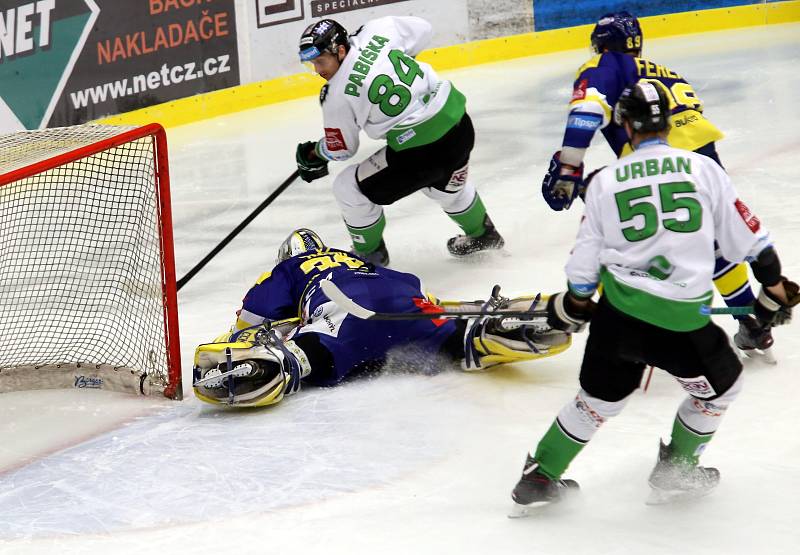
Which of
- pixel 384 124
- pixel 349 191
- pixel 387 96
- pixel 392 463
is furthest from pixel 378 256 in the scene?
pixel 392 463

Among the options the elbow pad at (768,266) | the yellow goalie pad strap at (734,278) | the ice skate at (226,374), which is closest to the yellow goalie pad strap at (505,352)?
the yellow goalie pad strap at (734,278)

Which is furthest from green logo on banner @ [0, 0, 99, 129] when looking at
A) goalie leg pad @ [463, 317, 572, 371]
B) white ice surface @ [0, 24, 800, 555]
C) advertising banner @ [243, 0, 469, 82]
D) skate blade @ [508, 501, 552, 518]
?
skate blade @ [508, 501, 552, 518]

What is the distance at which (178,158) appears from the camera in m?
6.76

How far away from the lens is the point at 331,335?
11.5ft

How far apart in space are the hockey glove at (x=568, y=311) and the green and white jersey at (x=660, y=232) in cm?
6

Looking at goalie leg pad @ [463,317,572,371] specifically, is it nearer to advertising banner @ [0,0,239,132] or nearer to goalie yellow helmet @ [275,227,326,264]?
goalie yellow helmet @ [275,227,326,264]

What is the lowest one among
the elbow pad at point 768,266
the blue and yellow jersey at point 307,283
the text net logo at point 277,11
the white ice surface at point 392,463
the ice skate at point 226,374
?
the white ice surface at point 392,463

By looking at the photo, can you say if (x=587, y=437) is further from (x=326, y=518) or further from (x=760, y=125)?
(x=760, y=125)

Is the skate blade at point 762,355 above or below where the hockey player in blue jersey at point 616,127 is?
below

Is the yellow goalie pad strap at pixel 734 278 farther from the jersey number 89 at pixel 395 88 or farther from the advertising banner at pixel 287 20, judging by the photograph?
the advertising banner at pixel 287 20

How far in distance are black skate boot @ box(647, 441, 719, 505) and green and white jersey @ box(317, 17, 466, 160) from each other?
1979 millimetres

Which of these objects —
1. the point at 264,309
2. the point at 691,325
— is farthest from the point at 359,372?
the point at 691,325

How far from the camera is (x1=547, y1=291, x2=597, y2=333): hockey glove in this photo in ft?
8.54

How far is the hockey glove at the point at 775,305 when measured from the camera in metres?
2.62
